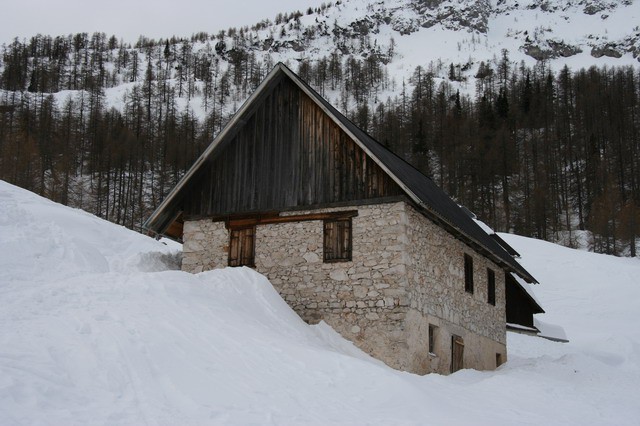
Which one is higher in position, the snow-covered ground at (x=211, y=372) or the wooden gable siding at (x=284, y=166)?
the wooden gable siding at (x=284, y=166)

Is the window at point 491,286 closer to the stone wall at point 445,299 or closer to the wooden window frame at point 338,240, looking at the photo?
the stone wall at point 445,299

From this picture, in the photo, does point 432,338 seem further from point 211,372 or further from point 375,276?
point 211,372

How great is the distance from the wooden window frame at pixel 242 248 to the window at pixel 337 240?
2.25m

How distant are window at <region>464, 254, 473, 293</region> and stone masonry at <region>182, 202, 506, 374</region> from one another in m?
0.89

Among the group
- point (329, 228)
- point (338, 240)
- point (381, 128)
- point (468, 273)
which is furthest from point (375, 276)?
point (381, 128)

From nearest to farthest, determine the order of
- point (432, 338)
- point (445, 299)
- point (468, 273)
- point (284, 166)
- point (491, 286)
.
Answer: point (432, 338)
point (284, 166)
point (445, 299)
point (468, 273)
point (491, 286)

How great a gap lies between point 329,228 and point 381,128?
239 ft

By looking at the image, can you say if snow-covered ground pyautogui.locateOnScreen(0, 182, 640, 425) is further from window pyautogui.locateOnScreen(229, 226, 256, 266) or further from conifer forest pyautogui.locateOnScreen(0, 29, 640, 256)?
conifer forest pyautogui.locateOnScreen(0, 29, 640, 256)

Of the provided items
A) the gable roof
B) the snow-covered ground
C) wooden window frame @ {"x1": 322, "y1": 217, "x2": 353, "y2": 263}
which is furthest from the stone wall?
wooden window frame @ {"x1": 322, "y1": 217, "x2": 353, "y2": 263}

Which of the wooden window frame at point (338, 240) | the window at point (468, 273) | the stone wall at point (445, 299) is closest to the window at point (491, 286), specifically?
the stone wall at point (445, 299)

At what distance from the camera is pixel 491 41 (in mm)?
137125

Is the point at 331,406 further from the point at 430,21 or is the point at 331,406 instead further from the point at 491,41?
the point at 430,21

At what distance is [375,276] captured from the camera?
51.3 feet

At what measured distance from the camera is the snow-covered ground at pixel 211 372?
7.98 meters
